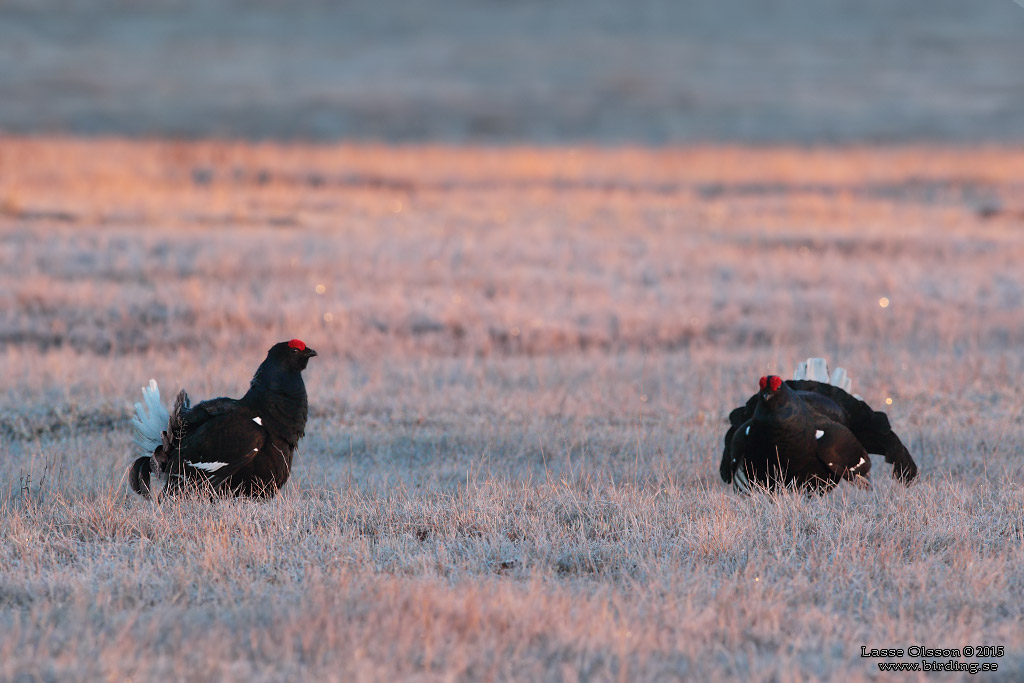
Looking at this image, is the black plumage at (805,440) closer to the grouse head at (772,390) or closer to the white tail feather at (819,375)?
the grouse head at (772,390)

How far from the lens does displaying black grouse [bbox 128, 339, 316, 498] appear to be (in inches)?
283

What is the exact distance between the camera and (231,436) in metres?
7.17

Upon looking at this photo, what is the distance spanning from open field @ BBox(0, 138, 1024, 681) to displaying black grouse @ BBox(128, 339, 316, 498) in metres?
0.28

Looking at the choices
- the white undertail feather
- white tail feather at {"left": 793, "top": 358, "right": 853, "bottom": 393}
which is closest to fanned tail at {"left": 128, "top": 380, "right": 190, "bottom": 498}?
the white undertail feather

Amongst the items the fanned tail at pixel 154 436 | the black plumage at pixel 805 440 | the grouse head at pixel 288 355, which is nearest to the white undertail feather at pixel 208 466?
the fanned tail at pixel 154 436

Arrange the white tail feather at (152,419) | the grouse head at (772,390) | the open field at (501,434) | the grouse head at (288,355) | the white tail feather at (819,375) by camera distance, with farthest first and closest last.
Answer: the white tail feather at (819,375) < the grouse head at (288,355) < the white tail feather at (152,419) < the grouse head at (772,390) < the open field at (501,434)

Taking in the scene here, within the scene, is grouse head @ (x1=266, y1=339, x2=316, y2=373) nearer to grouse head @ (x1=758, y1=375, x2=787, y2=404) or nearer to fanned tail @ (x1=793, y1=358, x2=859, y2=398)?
grouse head @ (x1=758, y1=375, x2=787, y2=404)

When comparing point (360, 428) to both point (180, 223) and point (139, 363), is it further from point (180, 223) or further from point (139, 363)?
point (180, 223)

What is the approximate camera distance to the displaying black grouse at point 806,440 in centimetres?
719

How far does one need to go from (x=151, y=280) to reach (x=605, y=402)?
8997 mm

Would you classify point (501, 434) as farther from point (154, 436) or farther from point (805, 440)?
point (154, 436)

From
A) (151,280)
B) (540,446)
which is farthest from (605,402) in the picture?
(151,280)

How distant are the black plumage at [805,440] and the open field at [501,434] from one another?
0.20 meters

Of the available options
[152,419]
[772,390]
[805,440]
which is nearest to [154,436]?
[152,419]
